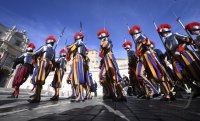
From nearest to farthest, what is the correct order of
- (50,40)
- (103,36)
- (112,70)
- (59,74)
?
(112,70) < (50,40) < (103,36) < (59,74)

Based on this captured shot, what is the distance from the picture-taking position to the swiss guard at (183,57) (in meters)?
3.68

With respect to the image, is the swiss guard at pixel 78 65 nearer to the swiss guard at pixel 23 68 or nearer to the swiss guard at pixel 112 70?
the swiss guard at pixel 112 70

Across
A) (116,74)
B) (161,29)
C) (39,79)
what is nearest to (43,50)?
(39,79)

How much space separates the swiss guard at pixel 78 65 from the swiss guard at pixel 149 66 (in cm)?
187

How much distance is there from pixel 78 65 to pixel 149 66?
7.37 feet

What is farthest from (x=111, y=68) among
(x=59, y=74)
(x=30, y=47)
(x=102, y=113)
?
(x=30, y=47)

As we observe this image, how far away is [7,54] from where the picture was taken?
113 ft

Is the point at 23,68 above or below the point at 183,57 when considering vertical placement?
above

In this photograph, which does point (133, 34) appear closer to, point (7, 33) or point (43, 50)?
point (43, 50)

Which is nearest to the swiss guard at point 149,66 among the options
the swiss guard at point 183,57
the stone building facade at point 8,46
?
the swiss guard at point 183,57

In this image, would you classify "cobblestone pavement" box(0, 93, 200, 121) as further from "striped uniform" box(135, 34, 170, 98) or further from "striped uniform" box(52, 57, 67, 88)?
"striped uniform" box(52, 57, 67, 88)

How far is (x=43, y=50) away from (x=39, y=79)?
97 centimetres

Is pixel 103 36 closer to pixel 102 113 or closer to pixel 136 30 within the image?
pixel 136 30

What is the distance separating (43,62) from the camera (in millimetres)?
4258
